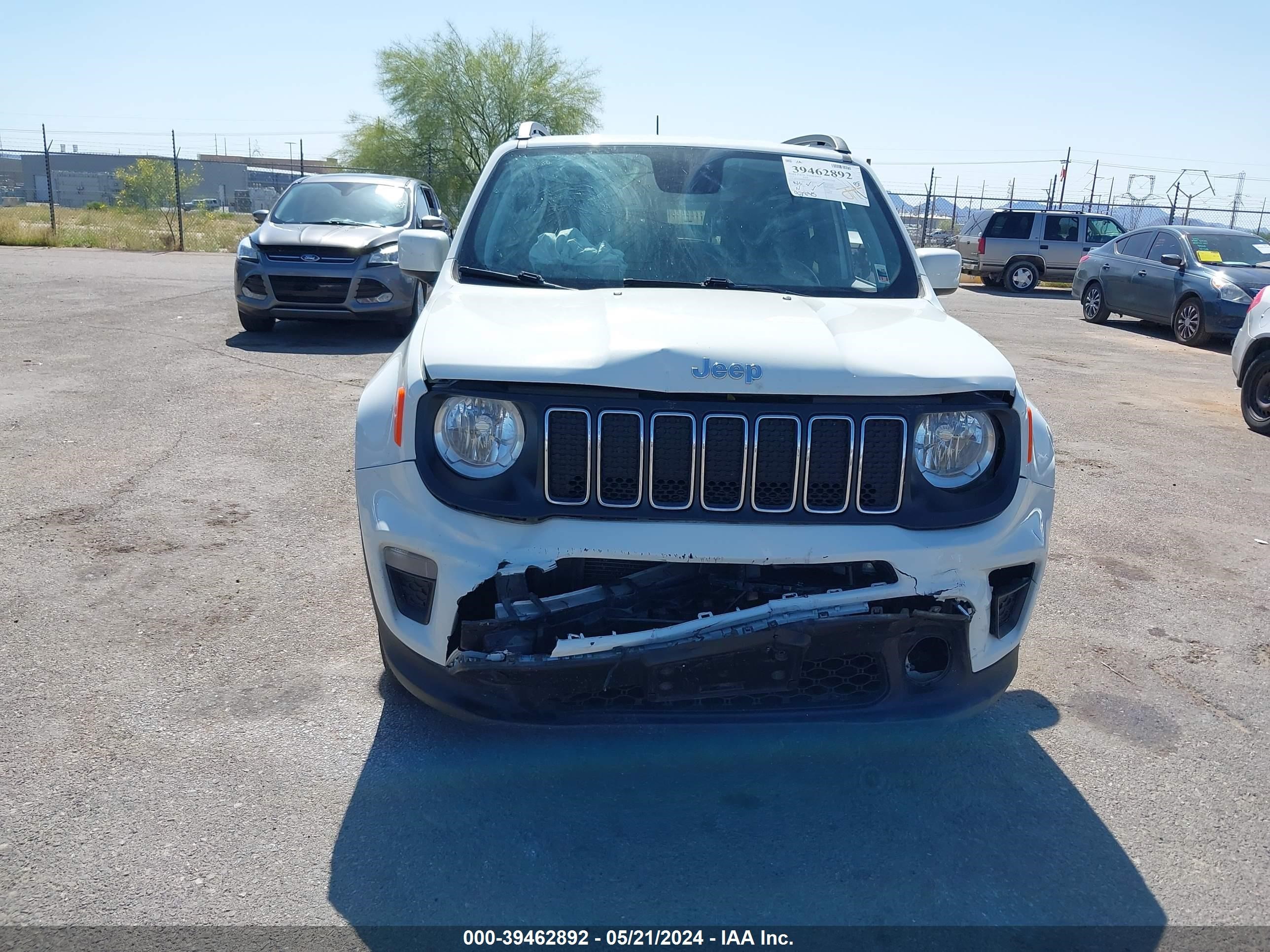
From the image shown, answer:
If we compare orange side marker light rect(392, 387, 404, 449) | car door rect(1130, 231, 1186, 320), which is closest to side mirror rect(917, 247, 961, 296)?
orange side marker light rect(392, 387, 404, 449)

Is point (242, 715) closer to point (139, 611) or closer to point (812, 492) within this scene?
point (139, 611)

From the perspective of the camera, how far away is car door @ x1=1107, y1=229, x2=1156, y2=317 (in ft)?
54.0

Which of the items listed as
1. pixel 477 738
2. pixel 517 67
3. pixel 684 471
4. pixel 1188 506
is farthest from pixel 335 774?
pixel 517 67

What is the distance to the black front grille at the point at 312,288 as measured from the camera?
10938mm

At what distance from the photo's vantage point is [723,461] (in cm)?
292

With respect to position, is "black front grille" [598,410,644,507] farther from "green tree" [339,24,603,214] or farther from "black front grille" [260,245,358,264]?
"green tree" [339,24,603,214]

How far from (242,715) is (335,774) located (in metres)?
0.51

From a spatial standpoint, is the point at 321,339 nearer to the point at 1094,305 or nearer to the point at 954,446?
the point at 954,446

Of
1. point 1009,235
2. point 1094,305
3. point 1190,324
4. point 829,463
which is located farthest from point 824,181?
point 1009,235

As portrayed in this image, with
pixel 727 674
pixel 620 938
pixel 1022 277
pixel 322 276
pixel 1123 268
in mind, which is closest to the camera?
pixel 620 938

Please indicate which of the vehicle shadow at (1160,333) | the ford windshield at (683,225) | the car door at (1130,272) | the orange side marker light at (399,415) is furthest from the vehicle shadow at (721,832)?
the car door at (1130,272)

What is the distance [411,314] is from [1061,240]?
17.6 metres

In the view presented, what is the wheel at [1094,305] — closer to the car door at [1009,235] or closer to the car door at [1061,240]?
the car door at [1009,235]

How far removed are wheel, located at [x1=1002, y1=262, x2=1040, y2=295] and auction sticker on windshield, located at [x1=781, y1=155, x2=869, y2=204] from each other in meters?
21.1
